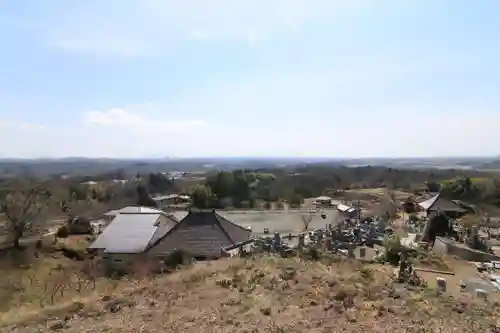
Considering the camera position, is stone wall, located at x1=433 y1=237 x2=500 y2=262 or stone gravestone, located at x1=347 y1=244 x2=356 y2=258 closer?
stone gravestone, located at x1=347 y1=244 x2=356 y2=258

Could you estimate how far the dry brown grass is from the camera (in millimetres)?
6664

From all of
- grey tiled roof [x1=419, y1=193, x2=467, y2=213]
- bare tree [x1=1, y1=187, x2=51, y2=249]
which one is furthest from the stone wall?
bare tree [x1=1, y1=187, x2=51, y2=249]

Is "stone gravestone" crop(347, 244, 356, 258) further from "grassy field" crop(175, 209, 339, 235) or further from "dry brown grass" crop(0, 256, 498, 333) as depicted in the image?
"grassy field" crop(175, 209, 339, 235)

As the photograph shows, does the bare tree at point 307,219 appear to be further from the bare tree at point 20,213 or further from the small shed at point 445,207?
the bare tree at point 20,213

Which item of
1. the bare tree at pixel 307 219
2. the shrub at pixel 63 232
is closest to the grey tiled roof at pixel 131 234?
the shrub at pixel 63 232

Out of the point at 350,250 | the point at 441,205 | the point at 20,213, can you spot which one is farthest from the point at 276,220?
the point at 350,250

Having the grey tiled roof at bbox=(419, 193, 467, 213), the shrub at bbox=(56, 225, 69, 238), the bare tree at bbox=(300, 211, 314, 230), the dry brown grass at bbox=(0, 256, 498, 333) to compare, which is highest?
the dry brown grass at bbox=(0, 256, 498, 333)

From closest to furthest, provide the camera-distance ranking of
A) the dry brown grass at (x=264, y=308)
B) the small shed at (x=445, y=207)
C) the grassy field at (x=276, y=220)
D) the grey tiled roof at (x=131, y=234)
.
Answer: the dry brown grass at (x=264, y=308) < the grey tiled roof at (x=131, y=234) < the grassy field at (x=276, y=220) < the small shed at (x=445, y=207)

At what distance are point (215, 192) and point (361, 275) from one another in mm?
29573

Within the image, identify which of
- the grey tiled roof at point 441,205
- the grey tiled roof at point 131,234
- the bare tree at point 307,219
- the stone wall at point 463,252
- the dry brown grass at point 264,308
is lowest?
the bare tree at point 307,219

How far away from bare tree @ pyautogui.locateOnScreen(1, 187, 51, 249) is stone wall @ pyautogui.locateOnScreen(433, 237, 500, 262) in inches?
773

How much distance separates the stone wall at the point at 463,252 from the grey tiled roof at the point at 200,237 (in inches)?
320

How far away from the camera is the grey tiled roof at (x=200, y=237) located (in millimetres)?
15547

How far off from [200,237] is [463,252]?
10274 mm
